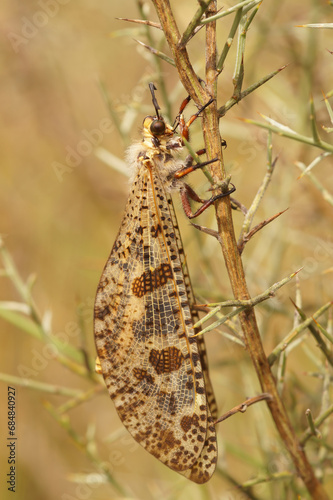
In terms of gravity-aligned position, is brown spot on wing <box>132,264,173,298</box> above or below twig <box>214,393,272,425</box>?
above

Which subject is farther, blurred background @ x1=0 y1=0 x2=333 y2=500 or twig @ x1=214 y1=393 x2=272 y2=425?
blurred background @ x1=0 y1=0 x2=333 y2=500

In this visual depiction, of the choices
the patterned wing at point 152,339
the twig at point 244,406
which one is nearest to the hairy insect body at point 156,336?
the patterned wing at point 152,339

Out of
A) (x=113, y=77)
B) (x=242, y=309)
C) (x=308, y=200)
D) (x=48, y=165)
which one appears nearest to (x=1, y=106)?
(x=48, y=165)

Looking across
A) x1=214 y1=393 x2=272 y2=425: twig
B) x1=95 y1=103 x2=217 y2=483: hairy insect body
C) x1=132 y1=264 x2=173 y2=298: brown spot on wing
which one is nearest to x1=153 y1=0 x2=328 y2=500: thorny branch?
x1=214 y1=393 x2=272 y2=425: twig

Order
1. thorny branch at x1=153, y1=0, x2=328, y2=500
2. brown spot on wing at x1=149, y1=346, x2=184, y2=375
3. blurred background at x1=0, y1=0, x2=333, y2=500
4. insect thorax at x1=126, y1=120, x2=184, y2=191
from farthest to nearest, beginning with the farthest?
blurred background at x1=0, y1=0, x2=333, y2=500 < insect thorax at x1=126, y1=120, x2=184, y2=191 < brown spot on wing at x1=149, y1=346, x2=184, y2=375 < thorny branch at x1=153, y1=0, x2=328, y2=500

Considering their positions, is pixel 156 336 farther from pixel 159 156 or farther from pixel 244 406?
pixel 159 156

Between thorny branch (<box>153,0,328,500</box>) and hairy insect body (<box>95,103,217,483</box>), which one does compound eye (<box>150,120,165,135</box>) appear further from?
thorny branch (<box>153,0,328,500</box>)

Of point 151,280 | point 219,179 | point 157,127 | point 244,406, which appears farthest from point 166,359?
point 157,127
